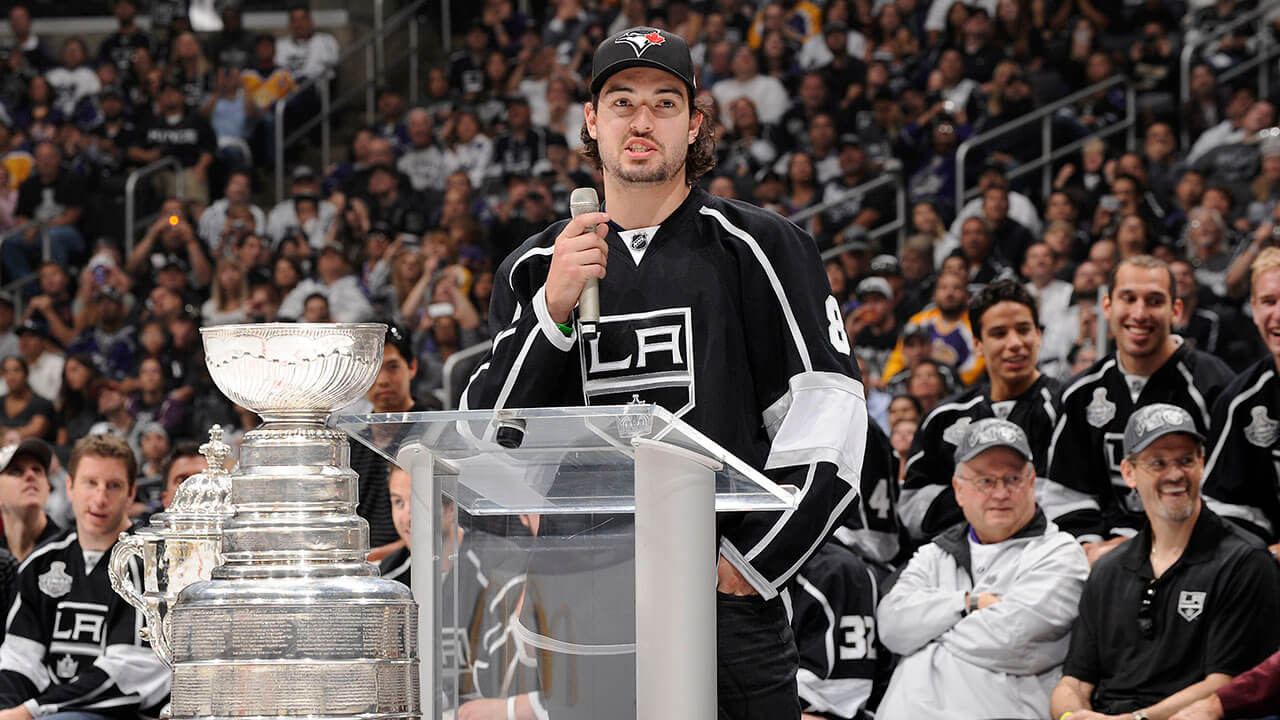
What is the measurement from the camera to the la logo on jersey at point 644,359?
269cm

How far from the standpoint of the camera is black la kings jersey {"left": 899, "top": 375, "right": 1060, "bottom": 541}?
18.2ft

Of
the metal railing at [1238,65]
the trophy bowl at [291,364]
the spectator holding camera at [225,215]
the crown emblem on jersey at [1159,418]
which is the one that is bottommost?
the crown emblem on jersey at [1159,418]

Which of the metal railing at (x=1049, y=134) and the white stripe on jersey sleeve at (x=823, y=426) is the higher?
the metal railing at (x=1049, y=134)

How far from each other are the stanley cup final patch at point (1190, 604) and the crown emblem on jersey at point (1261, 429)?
612 millimetres

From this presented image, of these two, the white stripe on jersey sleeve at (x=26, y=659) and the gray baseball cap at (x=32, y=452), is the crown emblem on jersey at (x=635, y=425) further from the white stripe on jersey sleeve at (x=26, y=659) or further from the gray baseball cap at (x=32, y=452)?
the gray baseball cap at (x=32, y=452)

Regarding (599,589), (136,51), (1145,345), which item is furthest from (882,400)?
(136,51)

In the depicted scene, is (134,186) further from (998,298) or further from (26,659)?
(998,298)

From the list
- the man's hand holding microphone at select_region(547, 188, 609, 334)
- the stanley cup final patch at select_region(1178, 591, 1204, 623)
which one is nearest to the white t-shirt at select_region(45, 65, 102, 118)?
the stanley cup final patch at select_region(1178, 591, 1204, 623)

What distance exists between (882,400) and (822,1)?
222 inches

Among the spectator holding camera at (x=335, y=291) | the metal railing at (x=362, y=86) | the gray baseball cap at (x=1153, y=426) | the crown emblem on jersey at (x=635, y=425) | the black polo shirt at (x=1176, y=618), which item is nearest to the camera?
the crown emblem on jersey at (x=635, y=425)

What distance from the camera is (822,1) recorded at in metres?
12.9

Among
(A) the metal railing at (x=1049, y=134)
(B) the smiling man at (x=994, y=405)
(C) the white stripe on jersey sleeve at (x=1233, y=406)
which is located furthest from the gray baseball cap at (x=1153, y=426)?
(A) the metal railing at (x=1049, y=134)

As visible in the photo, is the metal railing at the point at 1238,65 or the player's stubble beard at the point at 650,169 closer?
the player's stubble beard at the point at 650,169

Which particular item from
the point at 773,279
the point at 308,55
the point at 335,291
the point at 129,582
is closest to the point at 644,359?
the point at 773,279
